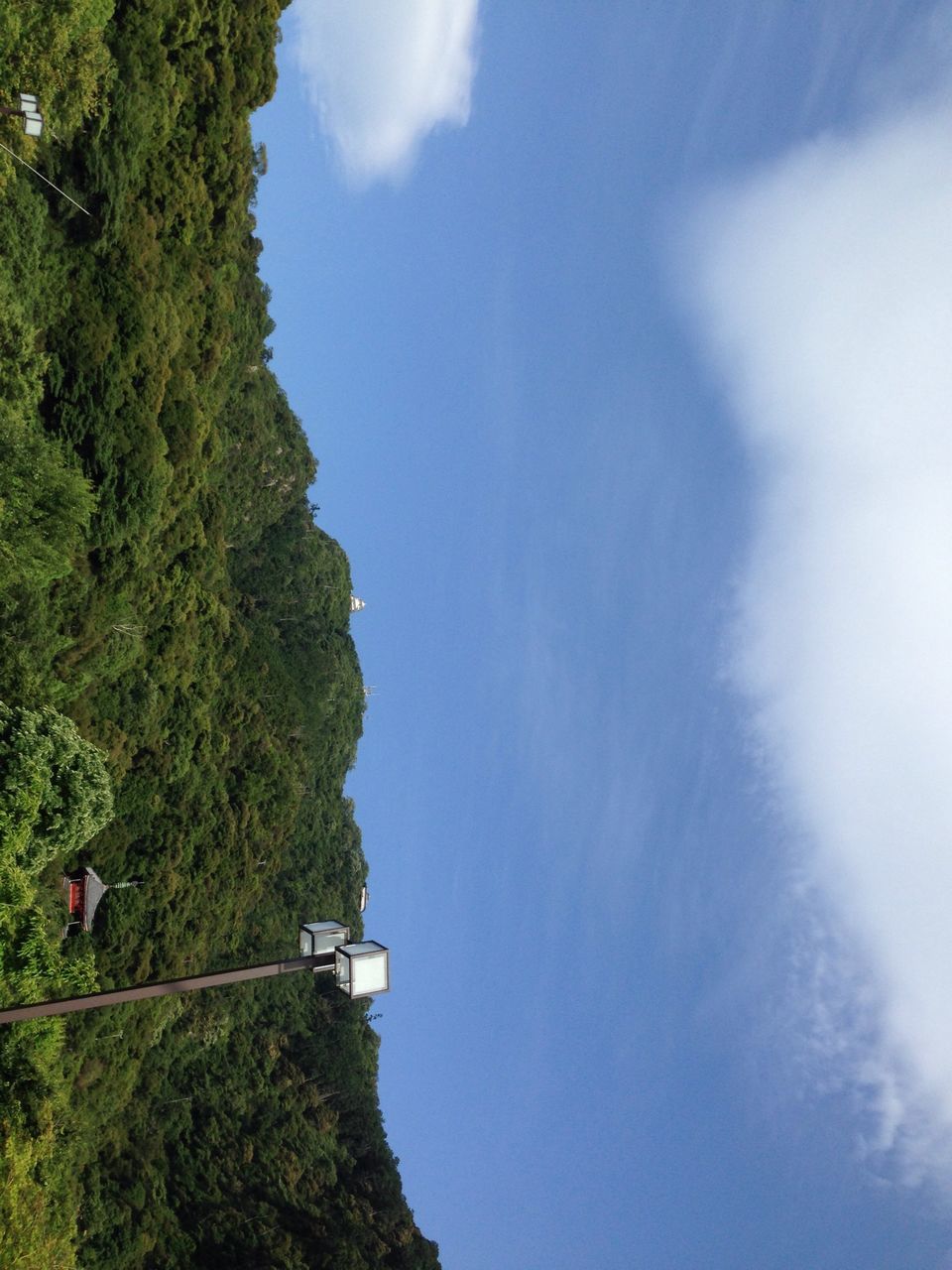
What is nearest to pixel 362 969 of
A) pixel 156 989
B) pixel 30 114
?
pixel 156 989

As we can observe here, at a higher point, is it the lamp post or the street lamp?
the street lamp

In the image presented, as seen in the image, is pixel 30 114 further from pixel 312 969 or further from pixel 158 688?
pixel 158 688

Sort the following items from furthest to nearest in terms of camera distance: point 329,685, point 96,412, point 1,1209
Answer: point 329,685, point 96,412, point 1,1209

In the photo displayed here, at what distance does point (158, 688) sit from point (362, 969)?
1181 inches

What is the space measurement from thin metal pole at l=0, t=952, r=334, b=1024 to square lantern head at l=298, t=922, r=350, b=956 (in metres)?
0.09

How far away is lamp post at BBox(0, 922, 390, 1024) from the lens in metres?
12.3

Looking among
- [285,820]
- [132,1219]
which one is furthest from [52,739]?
[132,1219]

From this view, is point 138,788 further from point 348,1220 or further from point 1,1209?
point 348,1220

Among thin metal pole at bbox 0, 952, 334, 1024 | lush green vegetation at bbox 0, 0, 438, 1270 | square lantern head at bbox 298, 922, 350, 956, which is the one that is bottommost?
thin metal pole at bbox 0, 952, 334, 1024

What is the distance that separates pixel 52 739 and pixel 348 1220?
39.4 metres

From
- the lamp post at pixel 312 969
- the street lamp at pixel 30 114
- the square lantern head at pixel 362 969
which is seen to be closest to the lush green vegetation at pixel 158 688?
the street lamp at pixel 30 114

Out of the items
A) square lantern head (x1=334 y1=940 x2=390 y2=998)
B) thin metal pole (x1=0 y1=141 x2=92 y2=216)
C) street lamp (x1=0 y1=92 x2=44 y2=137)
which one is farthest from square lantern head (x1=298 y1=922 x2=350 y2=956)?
thin metal pole (x1=0 y1=141 x2=92 y2=216)

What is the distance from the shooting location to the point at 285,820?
5403 cm

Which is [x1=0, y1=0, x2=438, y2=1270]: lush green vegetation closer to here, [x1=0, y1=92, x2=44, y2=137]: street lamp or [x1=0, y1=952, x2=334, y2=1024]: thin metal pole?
[x1=0, y1=92, x2=44, y2=137]: street lamp
